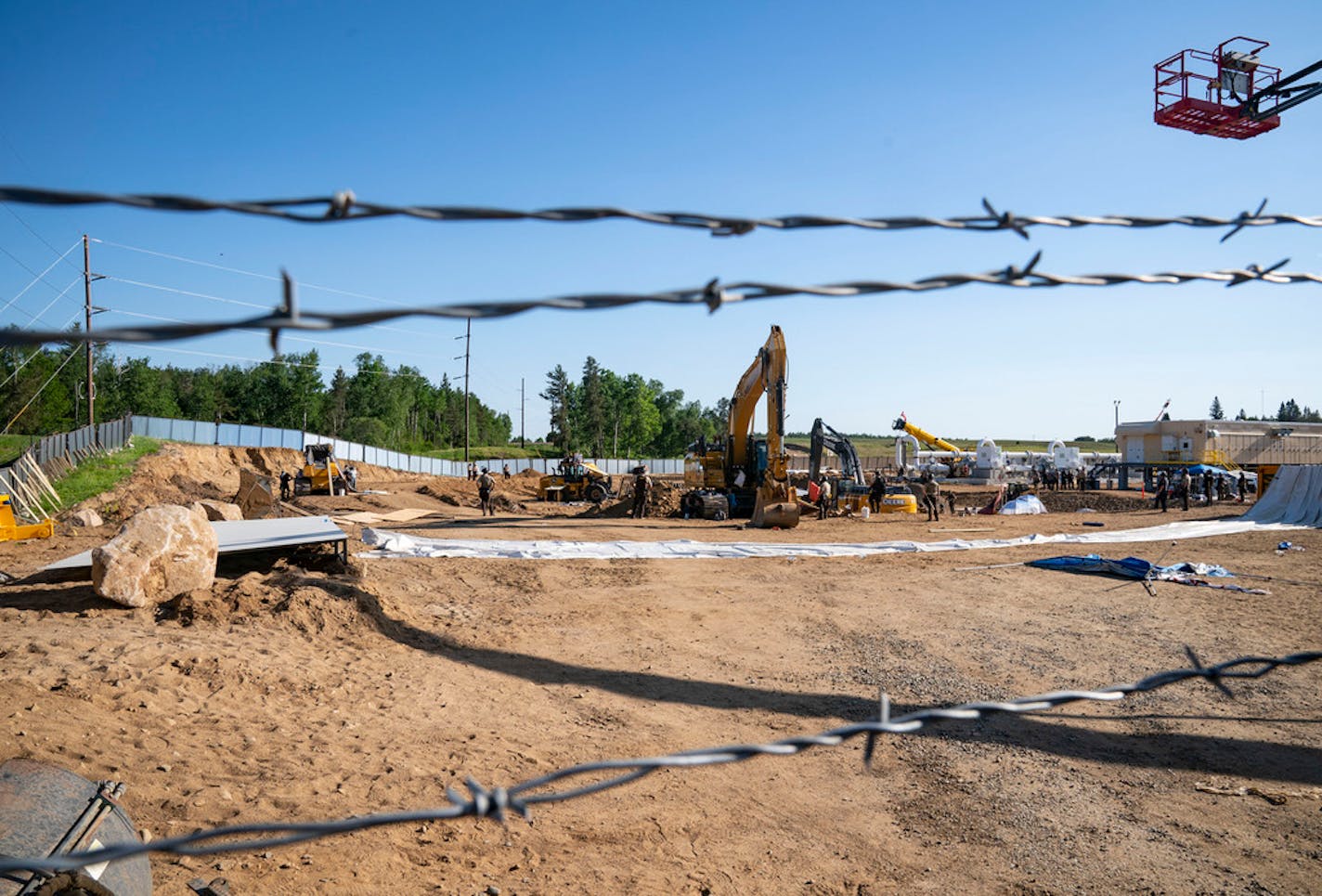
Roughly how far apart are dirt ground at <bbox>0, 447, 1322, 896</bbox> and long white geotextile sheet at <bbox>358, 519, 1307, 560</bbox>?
4.52 m

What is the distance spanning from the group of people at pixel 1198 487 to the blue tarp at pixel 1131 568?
64.0 feet

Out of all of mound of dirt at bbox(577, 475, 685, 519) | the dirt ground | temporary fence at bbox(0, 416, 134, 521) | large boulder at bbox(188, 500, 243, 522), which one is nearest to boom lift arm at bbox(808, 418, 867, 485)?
mound of dirt at bbox(577, 475, 685, 519)

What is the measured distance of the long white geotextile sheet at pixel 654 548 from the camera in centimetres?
1789

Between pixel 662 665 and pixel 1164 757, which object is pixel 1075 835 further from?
pixel 662 665

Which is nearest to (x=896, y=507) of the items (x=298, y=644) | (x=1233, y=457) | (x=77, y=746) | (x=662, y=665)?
(x=662, y=665)

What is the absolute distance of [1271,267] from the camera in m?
3.29

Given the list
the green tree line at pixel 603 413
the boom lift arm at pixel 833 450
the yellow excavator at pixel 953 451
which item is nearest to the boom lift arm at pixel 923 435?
the yellow excavator at pixel 953 451

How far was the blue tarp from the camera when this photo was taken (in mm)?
14789

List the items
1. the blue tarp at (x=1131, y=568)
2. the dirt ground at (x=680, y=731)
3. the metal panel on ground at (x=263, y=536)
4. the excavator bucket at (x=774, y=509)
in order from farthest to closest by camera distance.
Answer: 1. the excavator bucket at (x=774, y=509)
2. the blue tarp at (x=1131, y=568)
3. the metal panel on ground at (x=263, y=536)
4. the dirt ground at (x=680, y=731)

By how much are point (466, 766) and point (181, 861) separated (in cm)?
213

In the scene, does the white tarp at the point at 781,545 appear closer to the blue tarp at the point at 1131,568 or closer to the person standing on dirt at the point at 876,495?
the blue tarp at the point at 1131,568

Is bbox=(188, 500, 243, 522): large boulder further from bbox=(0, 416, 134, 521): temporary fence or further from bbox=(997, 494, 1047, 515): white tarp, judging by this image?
bbox=(997, 494, 1047, 515): white tarp

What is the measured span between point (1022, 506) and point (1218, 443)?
79.1 feet

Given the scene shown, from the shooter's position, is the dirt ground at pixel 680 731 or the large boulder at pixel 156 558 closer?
the dirt ground at pixel 680 731
